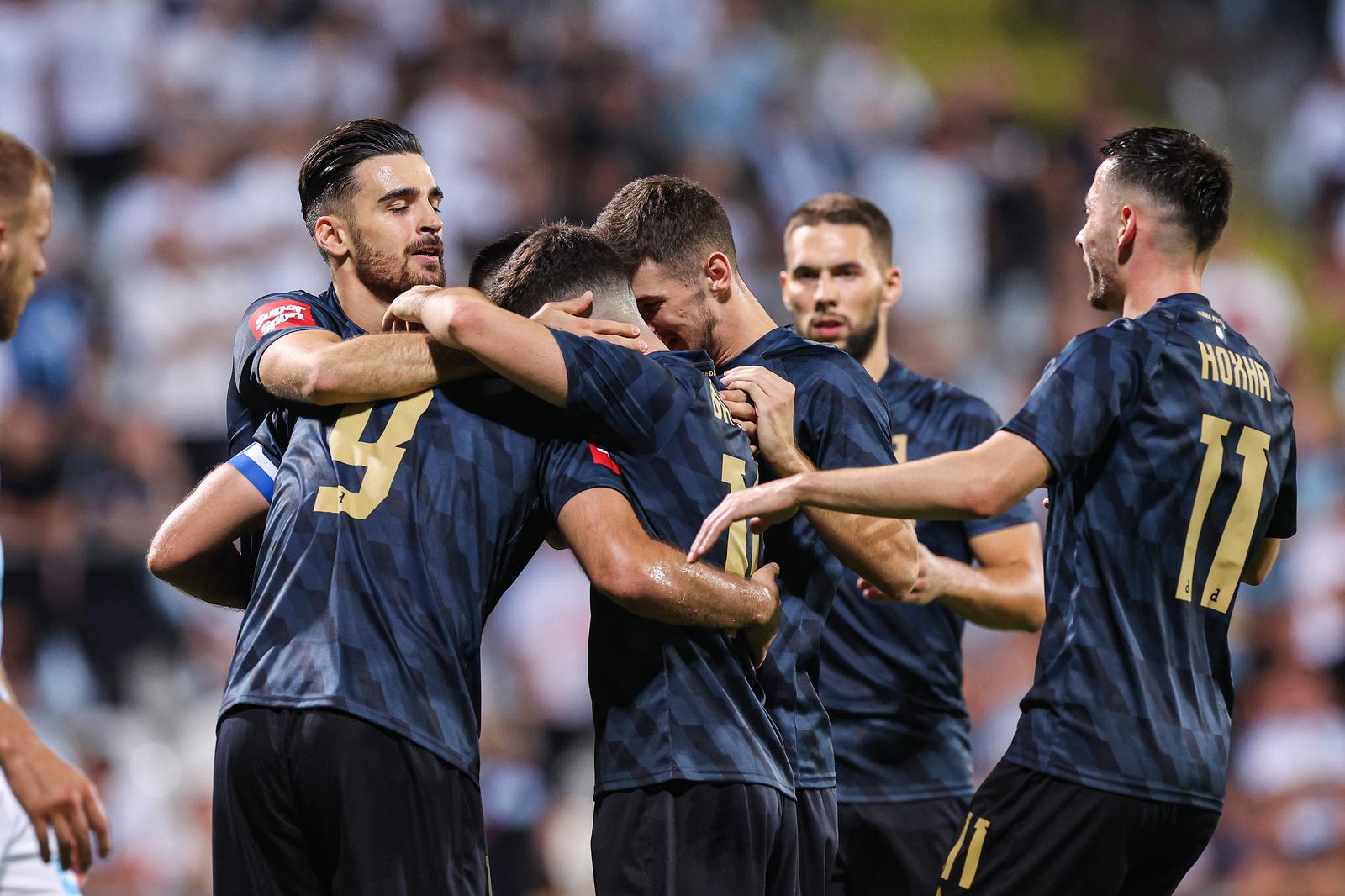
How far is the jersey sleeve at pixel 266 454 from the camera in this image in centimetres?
391

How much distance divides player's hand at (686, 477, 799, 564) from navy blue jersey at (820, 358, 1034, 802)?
5.64 ft

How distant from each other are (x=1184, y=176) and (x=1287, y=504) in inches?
37.6

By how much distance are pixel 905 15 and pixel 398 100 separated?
526cm

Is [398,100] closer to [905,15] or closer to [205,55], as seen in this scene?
[205,55]

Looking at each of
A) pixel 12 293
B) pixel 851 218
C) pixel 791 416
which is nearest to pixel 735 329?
pixel 791 416

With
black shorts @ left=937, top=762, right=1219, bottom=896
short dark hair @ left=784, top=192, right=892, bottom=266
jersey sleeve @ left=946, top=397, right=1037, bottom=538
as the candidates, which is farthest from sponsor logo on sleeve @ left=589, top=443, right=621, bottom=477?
short dark hair @ left=784, top=192, right=892, bottom=266

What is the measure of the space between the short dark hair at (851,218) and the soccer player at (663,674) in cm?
241

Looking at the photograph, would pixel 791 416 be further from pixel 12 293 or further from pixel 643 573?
pixel 12 293

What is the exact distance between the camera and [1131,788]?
3770 mm

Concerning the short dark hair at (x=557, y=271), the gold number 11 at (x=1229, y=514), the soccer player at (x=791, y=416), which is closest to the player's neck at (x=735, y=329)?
the soccer player at (x=791, y=416)

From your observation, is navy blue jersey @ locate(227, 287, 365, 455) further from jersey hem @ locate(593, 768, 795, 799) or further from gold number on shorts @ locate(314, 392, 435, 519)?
jersey hem @ locate(593, 768, 795, 799)

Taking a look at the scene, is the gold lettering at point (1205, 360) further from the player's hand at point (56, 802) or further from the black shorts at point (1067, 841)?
the player's hand at point (56, 802)

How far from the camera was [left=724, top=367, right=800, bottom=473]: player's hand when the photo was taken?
399 centimetres

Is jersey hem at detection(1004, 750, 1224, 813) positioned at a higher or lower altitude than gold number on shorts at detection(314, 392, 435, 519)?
lower
